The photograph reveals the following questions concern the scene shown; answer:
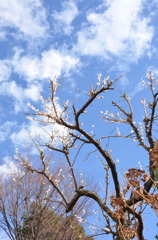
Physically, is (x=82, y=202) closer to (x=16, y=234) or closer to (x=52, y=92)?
(x=16, y=234)

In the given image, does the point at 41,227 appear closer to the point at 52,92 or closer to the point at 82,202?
the point at 82,202

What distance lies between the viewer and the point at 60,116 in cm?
427

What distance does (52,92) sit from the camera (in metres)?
4.28

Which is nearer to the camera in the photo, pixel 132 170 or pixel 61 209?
pixel 132 170

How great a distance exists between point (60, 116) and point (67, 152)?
80 centimetres

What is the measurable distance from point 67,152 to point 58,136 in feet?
1.14

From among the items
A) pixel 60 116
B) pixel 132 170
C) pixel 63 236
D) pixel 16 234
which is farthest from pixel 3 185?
pixel 132 170

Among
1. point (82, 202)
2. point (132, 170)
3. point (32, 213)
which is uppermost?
Answer: point (82, 202)

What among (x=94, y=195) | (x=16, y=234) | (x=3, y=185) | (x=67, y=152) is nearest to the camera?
(x=94, y=195)

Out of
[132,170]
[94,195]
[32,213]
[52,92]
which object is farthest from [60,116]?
[32,213]

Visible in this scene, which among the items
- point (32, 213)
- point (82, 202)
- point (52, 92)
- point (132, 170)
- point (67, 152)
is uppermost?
point (82, 202)

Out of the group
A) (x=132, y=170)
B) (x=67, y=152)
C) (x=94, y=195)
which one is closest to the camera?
(x=132, y=170)

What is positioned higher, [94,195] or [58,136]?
[58,136]

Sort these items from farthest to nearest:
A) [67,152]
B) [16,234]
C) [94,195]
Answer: [16,234], [67,152], [94,195]
